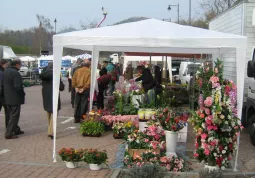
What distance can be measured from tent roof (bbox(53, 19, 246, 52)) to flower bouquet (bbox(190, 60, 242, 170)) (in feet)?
3.19

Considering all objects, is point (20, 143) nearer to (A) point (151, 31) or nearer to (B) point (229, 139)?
(A) point (151, 31)

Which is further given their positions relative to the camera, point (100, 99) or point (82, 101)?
point (100, 99)

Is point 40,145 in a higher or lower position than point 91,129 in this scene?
lower

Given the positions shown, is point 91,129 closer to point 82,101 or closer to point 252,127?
point 82,101

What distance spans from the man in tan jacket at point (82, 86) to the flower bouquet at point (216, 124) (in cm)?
545

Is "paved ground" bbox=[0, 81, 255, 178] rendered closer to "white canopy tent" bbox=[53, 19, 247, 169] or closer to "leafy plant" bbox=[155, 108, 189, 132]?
"white canopy tent" bbox=[53, 19, 247, 169]

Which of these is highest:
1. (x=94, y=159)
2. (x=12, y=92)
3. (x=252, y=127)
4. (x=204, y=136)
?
(x=12, y=92)

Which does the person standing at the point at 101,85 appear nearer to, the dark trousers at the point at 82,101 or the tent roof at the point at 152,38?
the dark trousers at the point at 82,101

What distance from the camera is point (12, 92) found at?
889cm

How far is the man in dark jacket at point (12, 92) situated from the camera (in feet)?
29.0

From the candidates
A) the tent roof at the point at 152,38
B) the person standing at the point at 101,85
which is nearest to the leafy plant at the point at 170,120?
the tent roof at the point at 152,38

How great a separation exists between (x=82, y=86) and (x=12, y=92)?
2.36 meters

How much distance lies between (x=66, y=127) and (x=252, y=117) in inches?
A: 201

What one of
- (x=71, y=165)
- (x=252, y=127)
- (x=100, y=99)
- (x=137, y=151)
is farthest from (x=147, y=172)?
(x=100, y=99)
